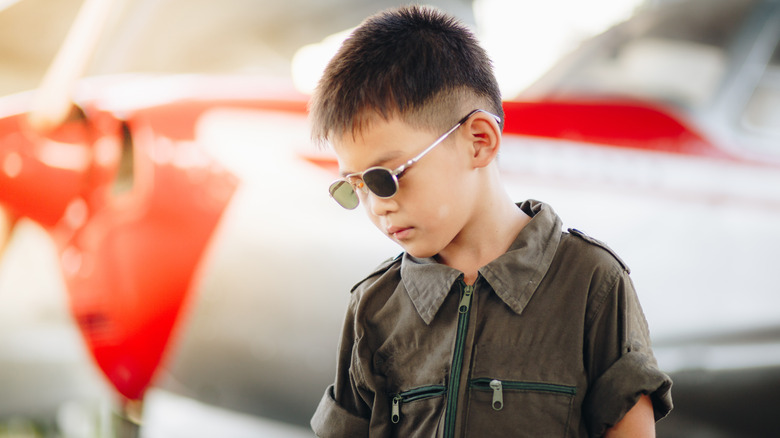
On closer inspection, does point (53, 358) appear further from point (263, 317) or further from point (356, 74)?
point (356, 74)

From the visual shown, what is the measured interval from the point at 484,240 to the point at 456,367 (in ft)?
0.54

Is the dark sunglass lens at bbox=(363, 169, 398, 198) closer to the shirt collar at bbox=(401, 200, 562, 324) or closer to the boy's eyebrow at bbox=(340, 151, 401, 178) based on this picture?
the boy's eyebrow at bbox=(340, 151, 401, 178)

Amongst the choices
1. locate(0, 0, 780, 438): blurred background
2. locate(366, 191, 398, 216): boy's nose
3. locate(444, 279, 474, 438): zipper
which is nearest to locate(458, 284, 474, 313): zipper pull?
locate(444, 279, 474, 438): zipper

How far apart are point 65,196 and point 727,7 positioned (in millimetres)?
1468

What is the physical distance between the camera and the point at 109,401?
151 cm

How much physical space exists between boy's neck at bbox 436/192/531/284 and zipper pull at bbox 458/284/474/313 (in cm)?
3

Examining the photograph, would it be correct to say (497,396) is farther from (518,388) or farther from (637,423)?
(637,423)

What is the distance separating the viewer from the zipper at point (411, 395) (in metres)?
0.78

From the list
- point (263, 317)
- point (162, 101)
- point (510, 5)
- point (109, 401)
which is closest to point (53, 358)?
point (109, 401)

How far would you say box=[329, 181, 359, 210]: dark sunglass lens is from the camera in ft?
2.85

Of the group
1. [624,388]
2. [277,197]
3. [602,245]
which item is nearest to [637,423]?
[624,388]

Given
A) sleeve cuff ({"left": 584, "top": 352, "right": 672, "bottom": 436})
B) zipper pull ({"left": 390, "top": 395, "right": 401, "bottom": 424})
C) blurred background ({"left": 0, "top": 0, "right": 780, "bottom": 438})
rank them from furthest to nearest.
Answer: blurred background ({"left": 0, "top": 0, "right": 780, "bottom": 438})
zipper pull ({"left": 390, "top": 395, "right": 401, "bottom": 424})
sleeve cuff ({"left": 584, "top": 352, "right": 672, "bottom": 436})

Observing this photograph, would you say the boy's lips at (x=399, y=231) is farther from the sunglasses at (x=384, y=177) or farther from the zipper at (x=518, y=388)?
the zipper at (x=518, y=388)

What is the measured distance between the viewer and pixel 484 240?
0.84 metres
